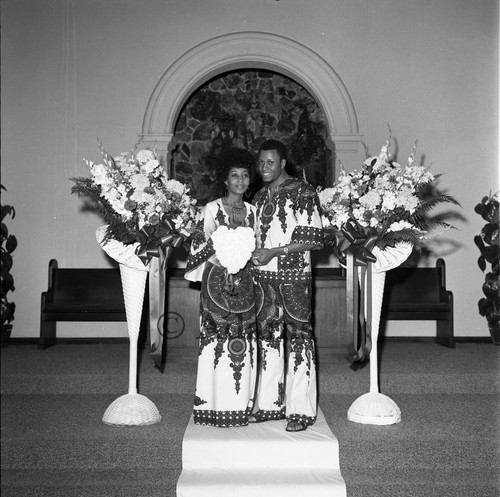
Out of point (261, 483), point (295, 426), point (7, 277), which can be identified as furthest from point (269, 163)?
point (7, 277)

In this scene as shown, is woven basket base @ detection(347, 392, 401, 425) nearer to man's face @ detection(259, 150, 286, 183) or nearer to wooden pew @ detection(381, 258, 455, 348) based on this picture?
man's face @ detection(259, 150, 286, 183)

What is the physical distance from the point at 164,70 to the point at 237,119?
1889 millimetres

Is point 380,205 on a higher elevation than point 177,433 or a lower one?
higher

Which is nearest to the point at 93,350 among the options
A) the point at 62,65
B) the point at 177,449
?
the point at 177,449

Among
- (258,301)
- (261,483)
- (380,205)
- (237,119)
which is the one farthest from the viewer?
(237,119)

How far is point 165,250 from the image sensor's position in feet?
13.6

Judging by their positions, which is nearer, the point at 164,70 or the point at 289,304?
the point at 289,304

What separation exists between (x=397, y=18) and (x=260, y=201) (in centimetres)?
398

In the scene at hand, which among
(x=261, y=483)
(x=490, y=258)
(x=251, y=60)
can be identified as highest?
(x=251, y=60)

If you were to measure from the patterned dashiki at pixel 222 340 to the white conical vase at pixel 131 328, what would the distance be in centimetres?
40

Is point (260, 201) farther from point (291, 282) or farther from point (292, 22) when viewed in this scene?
point (292, 22)

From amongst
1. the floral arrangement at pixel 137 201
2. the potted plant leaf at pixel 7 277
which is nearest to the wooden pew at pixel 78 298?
the potted plant leaf at pixel 7 277

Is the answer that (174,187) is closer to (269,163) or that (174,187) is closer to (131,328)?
(269,163)

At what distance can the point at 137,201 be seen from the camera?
13.3 feet
